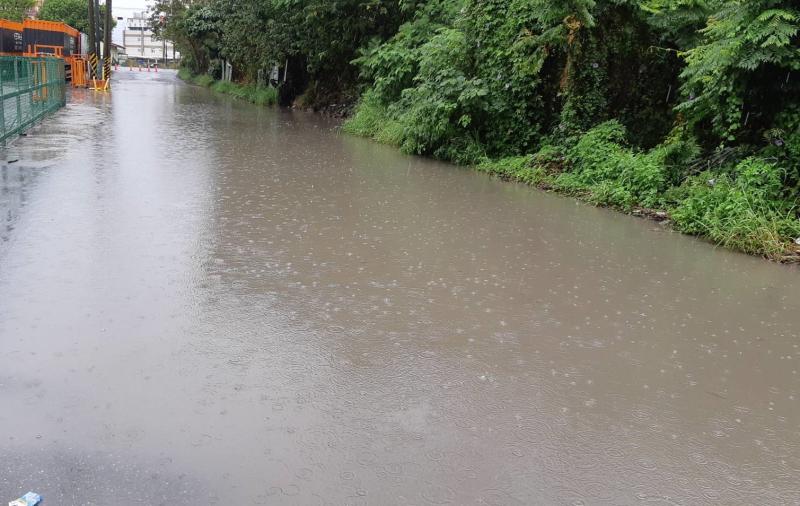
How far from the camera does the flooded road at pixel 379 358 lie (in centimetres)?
357

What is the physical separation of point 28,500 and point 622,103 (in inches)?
477

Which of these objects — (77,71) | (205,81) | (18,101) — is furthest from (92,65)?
(18,101)

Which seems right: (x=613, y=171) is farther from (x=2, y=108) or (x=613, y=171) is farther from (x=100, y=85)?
(x=100, y=85)

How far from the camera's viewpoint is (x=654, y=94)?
42.3 ft

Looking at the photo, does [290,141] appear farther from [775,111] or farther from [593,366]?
[593,366]

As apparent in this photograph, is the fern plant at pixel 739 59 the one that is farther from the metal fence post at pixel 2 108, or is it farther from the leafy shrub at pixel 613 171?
the metal fence post at pixel 2 108

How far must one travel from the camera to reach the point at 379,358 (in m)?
4.89

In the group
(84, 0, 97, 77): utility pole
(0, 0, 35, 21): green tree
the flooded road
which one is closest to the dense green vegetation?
the flooded road

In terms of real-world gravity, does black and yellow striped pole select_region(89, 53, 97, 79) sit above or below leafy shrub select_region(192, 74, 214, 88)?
above

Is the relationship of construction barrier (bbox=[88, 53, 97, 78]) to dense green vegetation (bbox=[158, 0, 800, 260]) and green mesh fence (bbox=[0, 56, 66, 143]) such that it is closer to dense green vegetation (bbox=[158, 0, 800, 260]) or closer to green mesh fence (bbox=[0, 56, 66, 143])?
green mesh fence (bbox=[0, 56, 66, 143])

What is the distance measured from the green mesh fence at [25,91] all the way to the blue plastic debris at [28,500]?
11.4m

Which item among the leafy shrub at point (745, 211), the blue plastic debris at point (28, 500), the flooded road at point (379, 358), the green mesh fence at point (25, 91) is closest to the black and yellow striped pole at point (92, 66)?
the green mesh fence at point (25, 91)

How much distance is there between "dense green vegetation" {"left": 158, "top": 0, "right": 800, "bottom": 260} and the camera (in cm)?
908

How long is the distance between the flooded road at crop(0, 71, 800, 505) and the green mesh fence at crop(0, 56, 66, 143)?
5.05m
